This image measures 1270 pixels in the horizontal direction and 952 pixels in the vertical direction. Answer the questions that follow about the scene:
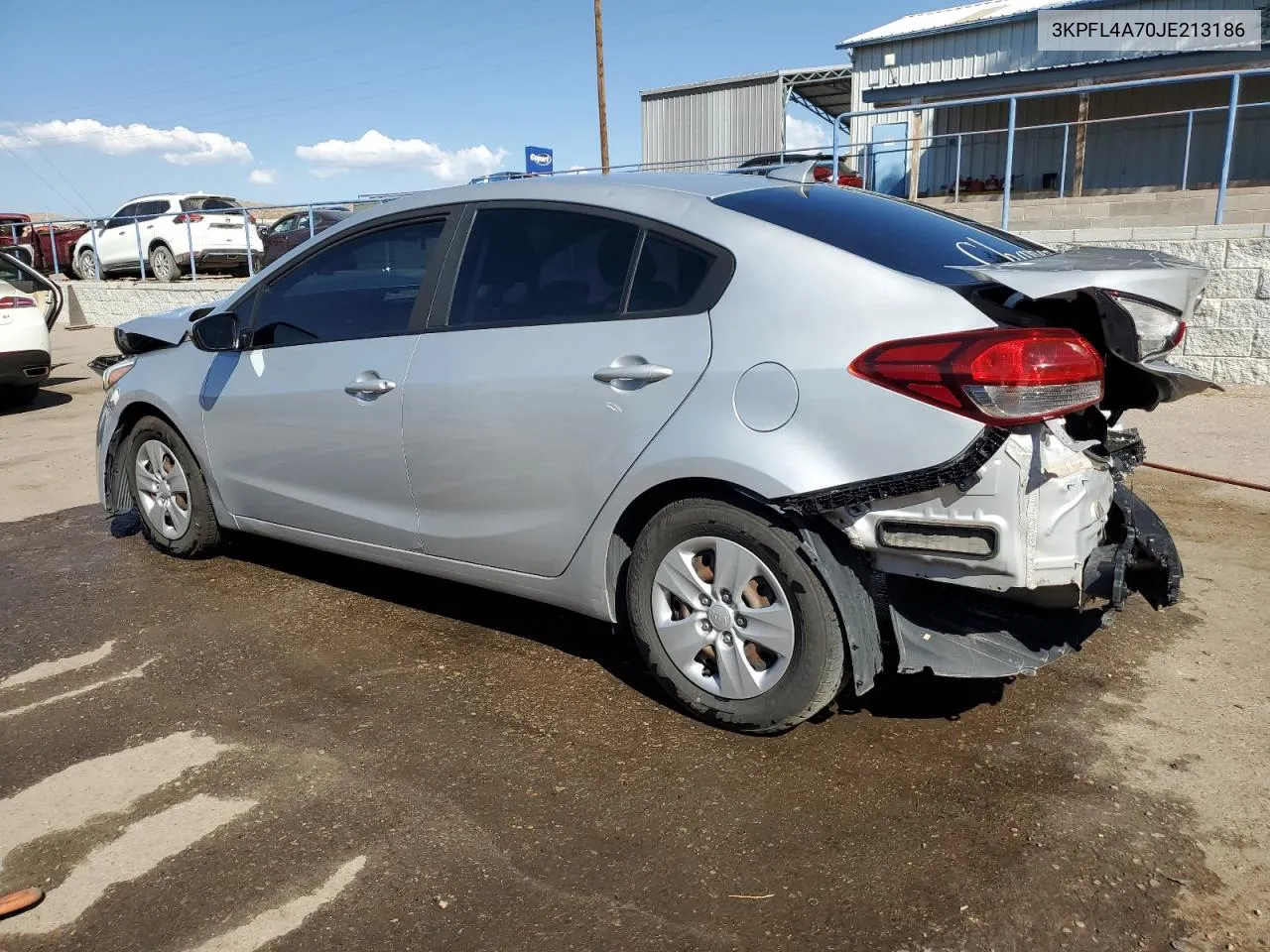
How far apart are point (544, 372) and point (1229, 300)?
7.02 meters

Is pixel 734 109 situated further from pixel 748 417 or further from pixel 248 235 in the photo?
pixel 748 417

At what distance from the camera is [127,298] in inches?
700

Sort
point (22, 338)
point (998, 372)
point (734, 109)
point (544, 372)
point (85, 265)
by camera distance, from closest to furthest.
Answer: point (998, 372), point (544, 372), point (22, 338), point (85, 265), point (734, 109)

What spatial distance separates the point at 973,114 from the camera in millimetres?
18328

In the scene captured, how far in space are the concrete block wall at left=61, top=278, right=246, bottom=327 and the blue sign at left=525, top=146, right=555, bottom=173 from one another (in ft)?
20.1

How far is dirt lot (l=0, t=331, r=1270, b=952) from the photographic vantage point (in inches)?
92.9

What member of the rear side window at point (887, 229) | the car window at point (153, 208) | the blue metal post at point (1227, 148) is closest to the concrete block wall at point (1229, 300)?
the blue metal post at point (1227, 148)

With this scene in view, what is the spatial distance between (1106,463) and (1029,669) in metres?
0.60

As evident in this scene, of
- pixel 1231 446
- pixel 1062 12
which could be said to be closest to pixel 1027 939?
pixel 1231 446

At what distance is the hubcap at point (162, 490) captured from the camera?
483 cm

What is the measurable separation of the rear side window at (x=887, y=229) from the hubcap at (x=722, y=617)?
94 centimetres

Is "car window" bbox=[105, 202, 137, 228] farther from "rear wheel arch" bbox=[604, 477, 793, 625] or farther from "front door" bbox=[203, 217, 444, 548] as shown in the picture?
"rear wheel arch" bbox=[604, 477, 793, 625]

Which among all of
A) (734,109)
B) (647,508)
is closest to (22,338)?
(647,508)

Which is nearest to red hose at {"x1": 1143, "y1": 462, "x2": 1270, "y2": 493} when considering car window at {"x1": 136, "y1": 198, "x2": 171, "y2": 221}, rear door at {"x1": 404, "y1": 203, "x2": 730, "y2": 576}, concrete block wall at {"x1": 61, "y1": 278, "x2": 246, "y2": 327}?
rear door at {"x1": 404, "y1": 203, "x2": 730, "y2": 576}
